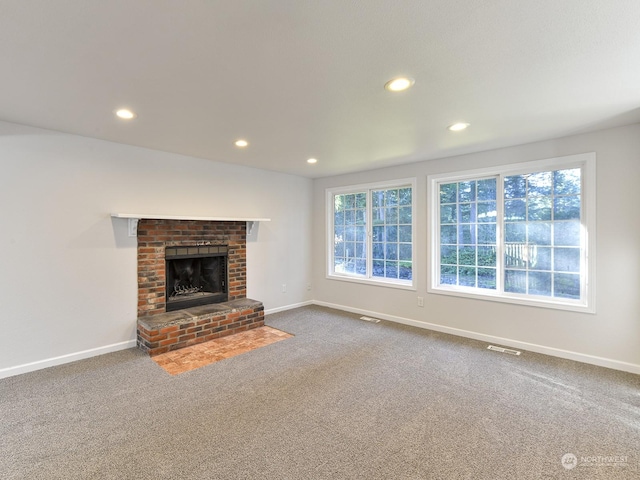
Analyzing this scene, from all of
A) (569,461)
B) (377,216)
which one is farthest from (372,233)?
(569,461)

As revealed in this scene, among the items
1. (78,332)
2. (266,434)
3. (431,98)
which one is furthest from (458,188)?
(78,332)

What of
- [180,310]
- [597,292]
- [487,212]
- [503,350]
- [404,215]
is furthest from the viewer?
[404,215]

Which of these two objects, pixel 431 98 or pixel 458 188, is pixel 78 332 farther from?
pixel 458 188

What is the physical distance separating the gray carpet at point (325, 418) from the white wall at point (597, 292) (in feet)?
0.93

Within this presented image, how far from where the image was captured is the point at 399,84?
2150 mm

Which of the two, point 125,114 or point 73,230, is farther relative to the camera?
point 73,230

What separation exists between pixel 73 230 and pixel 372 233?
13.1 ft

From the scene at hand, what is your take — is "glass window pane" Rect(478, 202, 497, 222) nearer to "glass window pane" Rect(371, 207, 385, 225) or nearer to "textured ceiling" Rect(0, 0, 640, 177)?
"textured ceiling" Rect(0, 0, 640, 177)

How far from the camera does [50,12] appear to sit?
145 centimetres

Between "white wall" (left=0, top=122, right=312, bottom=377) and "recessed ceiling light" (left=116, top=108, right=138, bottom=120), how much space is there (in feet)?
3.27

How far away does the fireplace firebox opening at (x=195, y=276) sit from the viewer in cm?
411

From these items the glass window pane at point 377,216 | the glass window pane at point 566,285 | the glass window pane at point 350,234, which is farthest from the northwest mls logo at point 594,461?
the glass window pane at point 350,234

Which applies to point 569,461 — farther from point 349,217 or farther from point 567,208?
point 349,217

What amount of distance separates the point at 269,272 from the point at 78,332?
258 centimetres
